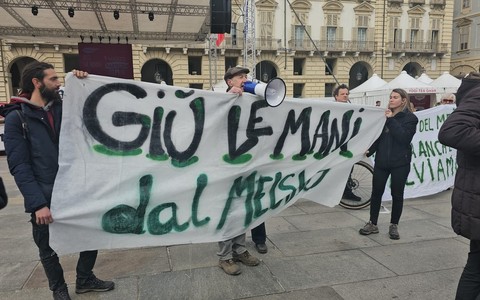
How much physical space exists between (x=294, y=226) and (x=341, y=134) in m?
1.57

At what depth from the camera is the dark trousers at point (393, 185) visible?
4145mm

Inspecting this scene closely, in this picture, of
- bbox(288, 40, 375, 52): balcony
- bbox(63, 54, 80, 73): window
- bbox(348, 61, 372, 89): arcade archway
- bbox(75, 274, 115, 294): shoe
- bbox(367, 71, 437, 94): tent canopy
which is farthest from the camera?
bbox(348, 61, 372, 89): arcade archway

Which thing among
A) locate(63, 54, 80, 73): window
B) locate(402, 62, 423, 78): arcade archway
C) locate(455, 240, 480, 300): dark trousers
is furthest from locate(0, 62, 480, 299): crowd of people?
locate(402, 62, 423, 78): arcade archway

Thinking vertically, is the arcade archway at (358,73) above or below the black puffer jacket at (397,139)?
above

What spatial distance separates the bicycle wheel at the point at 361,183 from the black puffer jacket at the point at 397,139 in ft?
4.91

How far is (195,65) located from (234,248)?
30.9 meters

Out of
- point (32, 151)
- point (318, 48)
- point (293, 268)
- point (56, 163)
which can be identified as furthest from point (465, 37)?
point (32, 151)

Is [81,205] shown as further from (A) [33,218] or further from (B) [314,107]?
(B) [314,107]

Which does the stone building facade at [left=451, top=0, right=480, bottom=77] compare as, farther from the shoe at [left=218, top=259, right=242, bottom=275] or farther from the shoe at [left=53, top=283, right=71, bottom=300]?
the shoe at [left=53, top=283, right=71, bottom=300]

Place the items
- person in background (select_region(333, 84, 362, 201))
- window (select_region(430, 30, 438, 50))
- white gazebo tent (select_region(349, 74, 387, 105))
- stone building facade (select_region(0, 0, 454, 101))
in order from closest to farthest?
person in background (select_region(333, 84, 362, 201)), white gazebo tent (select_region(349, 74, 387, 105)), stone building facade (select_region(0, 0, 454, 101)), window (select_region(430, 30, 438, 50))

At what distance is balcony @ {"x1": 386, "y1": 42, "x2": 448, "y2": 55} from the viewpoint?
35.9 meters

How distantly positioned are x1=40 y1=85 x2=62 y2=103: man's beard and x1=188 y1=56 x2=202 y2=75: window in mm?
30528

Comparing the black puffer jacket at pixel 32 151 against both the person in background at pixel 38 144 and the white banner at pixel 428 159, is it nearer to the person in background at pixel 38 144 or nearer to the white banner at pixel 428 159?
the person in background at pixel 38 144

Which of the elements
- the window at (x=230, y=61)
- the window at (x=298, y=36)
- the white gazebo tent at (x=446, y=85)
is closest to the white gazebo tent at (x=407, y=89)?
the white gazebo tent at (x=446, y=85)
